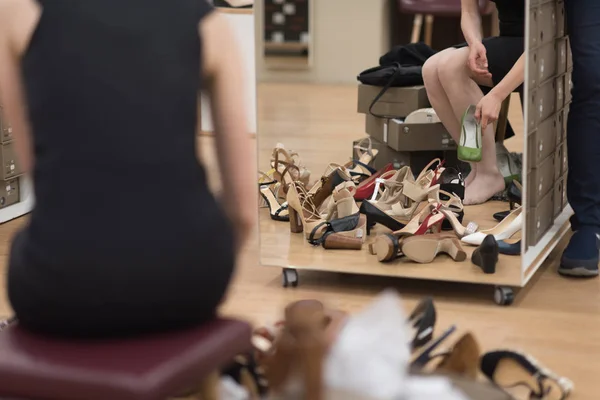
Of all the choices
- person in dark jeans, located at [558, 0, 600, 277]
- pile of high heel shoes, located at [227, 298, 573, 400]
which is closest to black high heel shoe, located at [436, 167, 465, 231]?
person in dark jeans, located at [558, 0, 600, 277]

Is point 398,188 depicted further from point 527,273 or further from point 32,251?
point 32,251

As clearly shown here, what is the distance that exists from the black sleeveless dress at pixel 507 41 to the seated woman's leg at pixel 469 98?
4.5 inches

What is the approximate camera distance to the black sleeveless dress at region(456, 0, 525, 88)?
3.23 meters

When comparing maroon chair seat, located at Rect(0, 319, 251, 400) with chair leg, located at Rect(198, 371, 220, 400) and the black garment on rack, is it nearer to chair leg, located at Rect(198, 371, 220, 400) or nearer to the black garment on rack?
chair leg, located at Rect(198, 371, 220, 400)

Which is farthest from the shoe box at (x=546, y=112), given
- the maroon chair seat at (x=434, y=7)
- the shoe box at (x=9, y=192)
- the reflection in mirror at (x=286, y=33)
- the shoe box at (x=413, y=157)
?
the reflection in mirror at (x=286, y=33)

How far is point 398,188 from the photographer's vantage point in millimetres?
3227

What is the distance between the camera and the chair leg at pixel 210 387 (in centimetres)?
146

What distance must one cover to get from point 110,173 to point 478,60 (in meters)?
2.11

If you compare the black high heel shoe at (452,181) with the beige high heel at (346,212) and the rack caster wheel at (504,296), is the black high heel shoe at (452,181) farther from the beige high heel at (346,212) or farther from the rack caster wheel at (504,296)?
the rack caster wheel at (504,296)

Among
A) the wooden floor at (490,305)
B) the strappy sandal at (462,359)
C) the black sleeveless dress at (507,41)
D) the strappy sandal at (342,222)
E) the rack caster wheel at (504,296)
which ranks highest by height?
the black sleeveless dress at (507,41)

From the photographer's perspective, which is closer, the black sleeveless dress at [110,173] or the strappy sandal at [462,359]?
the black sleeveless dress at [110,173]

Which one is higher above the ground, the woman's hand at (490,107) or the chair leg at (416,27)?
the woman's hand at (490,107)

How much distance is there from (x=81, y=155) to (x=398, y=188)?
1.93 metres

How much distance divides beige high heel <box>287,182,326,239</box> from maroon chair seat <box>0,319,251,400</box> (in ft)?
4.82
